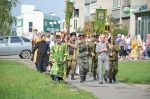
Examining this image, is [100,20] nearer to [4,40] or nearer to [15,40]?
[15,40]

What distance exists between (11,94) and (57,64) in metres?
3.90

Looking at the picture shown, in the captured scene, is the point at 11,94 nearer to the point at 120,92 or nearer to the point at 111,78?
the point at 120,92

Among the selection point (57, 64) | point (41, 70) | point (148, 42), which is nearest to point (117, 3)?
point (148, 42)

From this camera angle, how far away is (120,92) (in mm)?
12727

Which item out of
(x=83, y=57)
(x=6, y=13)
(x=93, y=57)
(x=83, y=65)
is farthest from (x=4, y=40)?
(x=83, y=65)

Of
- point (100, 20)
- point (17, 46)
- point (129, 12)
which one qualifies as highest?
point (129, 12)

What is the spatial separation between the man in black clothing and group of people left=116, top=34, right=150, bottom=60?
14.0 meters

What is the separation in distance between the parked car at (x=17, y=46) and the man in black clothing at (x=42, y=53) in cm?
1295

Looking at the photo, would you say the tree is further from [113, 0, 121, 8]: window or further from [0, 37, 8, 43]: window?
[113, 0, 121, 8]: window

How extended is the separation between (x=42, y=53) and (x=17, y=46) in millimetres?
13414

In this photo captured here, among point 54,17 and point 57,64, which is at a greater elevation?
point 54,17

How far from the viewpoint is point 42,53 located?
760 inches

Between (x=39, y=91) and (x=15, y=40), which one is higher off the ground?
(x=15, y=40)

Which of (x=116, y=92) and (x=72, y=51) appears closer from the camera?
(x=116, y=92)
